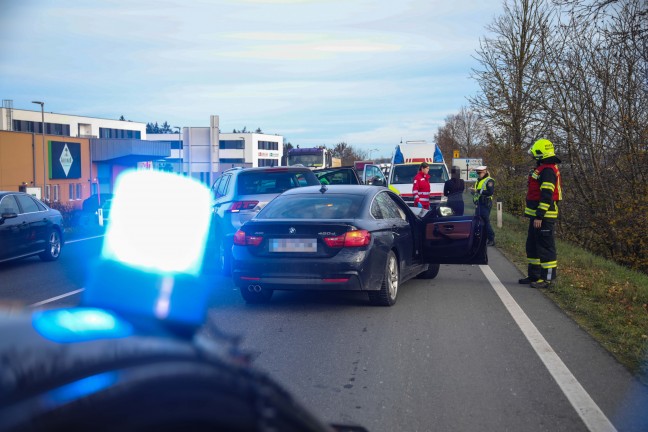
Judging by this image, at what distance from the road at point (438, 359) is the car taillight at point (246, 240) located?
829 mm

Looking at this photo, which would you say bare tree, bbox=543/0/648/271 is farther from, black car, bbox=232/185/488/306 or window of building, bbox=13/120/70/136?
window of building, bbox=13/120/70/136

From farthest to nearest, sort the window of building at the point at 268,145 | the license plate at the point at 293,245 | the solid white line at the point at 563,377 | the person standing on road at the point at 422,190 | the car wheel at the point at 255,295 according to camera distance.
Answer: the window of building at the point at 268,145, the person standing on road at the point at 422,190, the car wheel at the point at 255,295, the license plate at the point at 293,245, the solid white line at the point at 563,377

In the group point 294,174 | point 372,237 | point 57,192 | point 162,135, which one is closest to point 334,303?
point 372,237

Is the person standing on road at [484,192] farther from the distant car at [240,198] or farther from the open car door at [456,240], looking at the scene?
the open car door at [456,240]

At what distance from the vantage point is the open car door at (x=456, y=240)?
9867 mm

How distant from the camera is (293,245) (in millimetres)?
8391

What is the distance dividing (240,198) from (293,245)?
460 cm

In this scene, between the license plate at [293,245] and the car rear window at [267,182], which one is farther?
the car rear window at [267,182]

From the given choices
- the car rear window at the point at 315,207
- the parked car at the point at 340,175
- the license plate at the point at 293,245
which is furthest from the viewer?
the parked car at the point at 340,175

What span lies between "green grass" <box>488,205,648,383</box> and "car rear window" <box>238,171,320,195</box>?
4570mm

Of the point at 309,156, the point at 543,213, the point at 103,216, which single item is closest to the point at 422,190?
the point at 543,213

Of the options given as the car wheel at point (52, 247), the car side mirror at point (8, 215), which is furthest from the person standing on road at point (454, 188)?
the car side mirror at point (8, 215)

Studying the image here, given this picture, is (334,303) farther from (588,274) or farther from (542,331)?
(588,274)

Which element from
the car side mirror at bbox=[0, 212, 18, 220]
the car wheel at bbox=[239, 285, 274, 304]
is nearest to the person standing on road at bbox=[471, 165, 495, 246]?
the car wheel at bbox=[239, 285, 274, 304]
